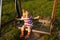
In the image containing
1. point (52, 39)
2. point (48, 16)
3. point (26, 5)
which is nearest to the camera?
point (52, 39)

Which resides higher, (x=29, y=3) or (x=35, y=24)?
(x=29, y=3)

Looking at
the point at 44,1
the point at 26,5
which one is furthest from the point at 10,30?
the point at 44,1

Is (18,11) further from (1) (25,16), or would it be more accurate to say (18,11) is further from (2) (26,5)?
(2) (26,5)

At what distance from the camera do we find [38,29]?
6.59 metres

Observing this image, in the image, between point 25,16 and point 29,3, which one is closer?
point 25,16

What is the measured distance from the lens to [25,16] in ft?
21.4

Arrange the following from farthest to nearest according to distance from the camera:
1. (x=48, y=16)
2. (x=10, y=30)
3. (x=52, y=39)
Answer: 1. (x=48, y=16)
2. (x=10, y=30)
3. (x=52, y=39)

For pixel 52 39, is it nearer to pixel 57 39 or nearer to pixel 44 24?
pixel 57 39

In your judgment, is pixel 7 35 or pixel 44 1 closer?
pixel 7 35

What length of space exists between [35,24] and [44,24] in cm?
31

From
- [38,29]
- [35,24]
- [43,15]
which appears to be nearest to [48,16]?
[43,15]

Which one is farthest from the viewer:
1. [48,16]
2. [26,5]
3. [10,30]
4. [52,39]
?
[26,5]

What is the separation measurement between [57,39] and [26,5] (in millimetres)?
2984

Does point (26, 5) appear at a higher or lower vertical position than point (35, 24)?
higher
